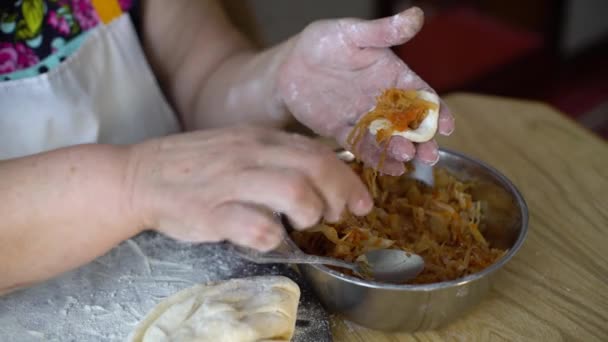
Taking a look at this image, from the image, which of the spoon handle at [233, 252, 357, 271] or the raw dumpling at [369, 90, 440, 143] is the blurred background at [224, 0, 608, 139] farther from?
the spoon handle at [233, 252, 357, 271]

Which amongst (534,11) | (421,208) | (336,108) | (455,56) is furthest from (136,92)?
(534,11)

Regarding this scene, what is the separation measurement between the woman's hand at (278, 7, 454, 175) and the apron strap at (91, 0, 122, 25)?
34cm

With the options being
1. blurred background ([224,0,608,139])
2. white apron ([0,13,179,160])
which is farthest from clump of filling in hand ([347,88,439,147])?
blurred background ([224,0,608,139])

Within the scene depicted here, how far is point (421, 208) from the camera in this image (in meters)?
0.94

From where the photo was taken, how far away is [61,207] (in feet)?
2.51

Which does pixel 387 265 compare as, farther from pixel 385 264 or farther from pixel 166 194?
Answer: pixel 166 194

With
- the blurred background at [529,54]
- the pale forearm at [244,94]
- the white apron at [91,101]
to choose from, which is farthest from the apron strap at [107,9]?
the blurred background at [529,54]

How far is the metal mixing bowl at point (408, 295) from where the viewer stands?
0.76 metres

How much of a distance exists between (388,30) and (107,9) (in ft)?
1.72

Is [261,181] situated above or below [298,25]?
above

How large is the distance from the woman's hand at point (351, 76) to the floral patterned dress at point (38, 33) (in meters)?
0.36

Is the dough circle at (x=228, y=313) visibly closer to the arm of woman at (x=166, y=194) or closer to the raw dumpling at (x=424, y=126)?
the arm of woman at (x=166, y=194)

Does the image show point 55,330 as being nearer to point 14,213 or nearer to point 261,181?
point 14,213

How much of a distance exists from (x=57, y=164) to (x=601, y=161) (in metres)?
0.89
